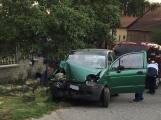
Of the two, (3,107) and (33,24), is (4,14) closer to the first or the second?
(33,24)

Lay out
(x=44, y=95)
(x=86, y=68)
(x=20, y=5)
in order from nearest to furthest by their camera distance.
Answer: (x=86, y=68) < (x=44, y=95) < (x=20, y=5)

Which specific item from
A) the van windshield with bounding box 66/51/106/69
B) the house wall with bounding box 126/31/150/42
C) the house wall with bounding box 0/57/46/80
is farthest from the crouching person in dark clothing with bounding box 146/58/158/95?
the house wall with bounding box 126/31/150/42

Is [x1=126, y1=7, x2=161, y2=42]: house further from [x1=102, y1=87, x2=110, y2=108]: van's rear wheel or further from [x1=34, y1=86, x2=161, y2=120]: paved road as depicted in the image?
[x1=102, y1=87, x2=110, y2=108]: van's rear wheel

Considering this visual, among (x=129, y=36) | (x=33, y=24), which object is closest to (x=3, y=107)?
(x=33, y=24)

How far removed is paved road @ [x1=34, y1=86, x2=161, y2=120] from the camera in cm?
737

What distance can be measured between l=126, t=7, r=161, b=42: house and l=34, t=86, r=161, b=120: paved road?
42361mm

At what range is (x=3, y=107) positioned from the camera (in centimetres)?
761

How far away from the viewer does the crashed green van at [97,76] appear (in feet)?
27.5

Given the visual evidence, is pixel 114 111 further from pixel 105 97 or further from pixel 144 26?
pixel 144 26

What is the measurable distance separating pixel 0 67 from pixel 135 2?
3597 centimetres

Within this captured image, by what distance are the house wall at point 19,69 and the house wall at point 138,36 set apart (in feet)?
121

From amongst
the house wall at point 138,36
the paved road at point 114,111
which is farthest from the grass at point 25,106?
the house wall at point 138,36

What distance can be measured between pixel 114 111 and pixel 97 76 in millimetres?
1020

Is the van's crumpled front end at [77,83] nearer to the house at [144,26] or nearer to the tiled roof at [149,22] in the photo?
the house at [144,26]
